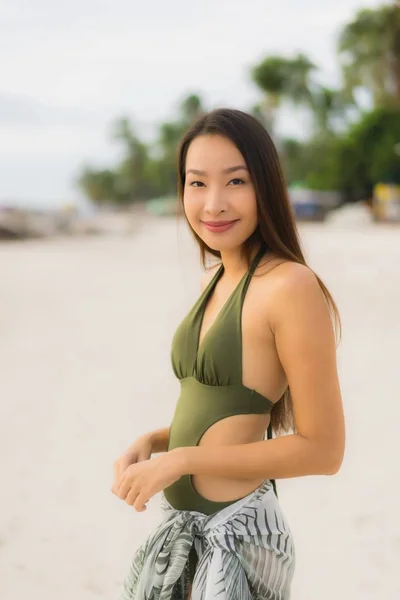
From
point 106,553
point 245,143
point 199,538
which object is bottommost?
point 106,553

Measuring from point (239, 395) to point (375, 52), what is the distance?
140ft

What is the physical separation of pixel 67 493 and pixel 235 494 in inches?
105

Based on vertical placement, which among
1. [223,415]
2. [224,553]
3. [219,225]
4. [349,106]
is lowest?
[224,553]

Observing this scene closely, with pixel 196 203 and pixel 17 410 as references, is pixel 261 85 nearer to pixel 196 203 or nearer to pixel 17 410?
pixel 17 410

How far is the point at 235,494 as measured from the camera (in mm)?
1424

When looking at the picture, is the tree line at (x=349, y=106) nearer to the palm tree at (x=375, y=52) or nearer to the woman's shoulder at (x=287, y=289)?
the palm tree at (x=375, y=52)

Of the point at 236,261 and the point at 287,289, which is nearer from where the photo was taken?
the point at 287,289

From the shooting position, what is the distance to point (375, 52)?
1593 inches

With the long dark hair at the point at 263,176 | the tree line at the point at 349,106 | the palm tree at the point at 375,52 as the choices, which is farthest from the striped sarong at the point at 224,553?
the palm tree at the point at 375,52

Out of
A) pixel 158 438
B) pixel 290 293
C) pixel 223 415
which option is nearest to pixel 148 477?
pixel 223 415

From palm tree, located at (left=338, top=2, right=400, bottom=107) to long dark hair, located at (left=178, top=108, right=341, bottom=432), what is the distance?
41.4 metres

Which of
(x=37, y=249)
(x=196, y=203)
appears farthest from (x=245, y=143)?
(x=37, y=249)

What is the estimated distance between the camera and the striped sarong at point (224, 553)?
1.38 meters

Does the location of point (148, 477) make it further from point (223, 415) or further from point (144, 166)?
point (144, 166)
